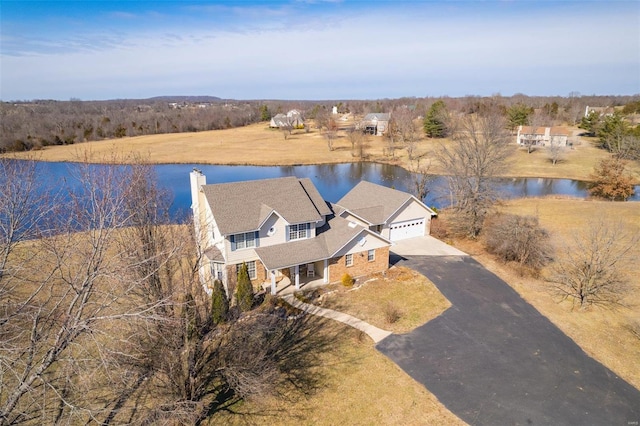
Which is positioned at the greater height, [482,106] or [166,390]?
[482,106]

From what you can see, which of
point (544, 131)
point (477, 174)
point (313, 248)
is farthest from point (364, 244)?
point (544, 131)

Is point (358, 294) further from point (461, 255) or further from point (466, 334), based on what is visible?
point (461, 255)

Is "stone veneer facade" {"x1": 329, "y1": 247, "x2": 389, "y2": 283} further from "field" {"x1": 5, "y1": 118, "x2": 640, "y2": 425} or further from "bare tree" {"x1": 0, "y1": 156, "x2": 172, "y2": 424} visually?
"bare tree" {"x1": 0, "y1": 156, "x2": 172, "y2": 424}

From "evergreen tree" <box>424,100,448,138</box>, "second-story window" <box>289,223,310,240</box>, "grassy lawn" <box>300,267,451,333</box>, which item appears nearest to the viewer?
"grassy lawn" <box>300,267,451,333</box>

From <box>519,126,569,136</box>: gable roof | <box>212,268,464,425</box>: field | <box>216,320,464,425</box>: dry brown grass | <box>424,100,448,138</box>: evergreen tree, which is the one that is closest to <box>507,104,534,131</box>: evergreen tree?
<box>519,126,569,136</box>: gable roof

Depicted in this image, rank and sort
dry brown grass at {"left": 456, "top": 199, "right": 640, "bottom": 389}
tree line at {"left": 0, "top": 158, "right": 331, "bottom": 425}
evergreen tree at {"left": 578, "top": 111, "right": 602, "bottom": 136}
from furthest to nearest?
1. evergreen tree at {"left": 578, "top": 111, "right": 602, "bottom": 136}
2. dry brown grass at {"left": 456, "top": 199, "right": 640, "bottom": 389}
3. tree line at {"left": 0, "top": 158, "right": 331, "bottom": 425}

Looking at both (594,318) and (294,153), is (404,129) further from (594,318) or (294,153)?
(594,318)

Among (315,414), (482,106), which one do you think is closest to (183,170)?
(315,414)
